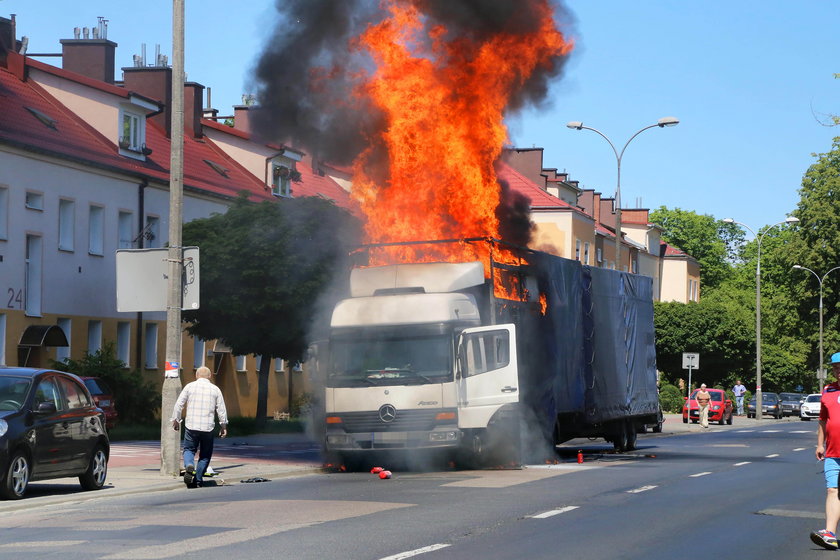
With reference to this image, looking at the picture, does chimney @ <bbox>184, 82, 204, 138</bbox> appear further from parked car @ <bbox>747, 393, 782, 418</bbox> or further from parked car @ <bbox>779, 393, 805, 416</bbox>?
parked car @ <bbox>779, 393, 805, 416</bbox>

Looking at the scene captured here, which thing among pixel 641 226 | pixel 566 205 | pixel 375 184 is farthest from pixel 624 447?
pixel 641 226

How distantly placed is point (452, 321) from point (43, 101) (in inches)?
1052

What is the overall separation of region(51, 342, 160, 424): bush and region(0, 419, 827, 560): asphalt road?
18.5 m

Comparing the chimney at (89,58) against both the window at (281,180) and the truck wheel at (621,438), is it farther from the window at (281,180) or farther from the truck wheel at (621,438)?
the truck wheel at (621,438)

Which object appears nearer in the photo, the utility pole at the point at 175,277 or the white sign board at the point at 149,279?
the utility pole at the point at 175,277

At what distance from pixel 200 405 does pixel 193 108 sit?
36828 millimetres

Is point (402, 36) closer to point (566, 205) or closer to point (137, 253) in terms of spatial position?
point (137, 253)

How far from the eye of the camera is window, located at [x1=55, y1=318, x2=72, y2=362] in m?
39.8

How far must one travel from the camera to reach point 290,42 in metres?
25.5

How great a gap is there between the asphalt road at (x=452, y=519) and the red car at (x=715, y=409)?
33.8 metres

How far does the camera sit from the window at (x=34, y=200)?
39.1m

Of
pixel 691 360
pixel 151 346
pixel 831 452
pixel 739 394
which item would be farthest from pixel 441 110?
pixel 739 394

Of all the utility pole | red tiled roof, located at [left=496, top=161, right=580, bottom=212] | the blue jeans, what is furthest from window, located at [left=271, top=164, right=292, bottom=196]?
the blue jeans

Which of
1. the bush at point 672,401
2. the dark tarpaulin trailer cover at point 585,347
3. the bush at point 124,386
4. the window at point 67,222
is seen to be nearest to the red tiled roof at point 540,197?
the bush at point 672,401
